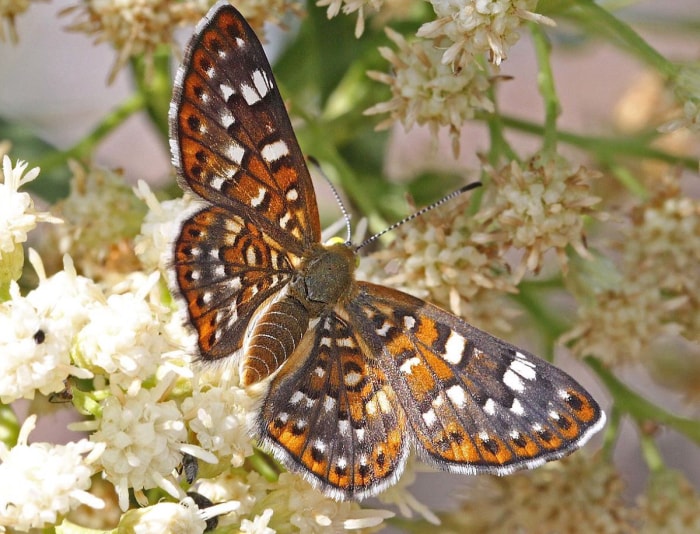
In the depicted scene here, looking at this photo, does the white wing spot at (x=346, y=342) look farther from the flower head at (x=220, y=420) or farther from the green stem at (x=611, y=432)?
the green stem at (x=611, y=432)

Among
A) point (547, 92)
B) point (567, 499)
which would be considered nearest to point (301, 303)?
point (547, 92)

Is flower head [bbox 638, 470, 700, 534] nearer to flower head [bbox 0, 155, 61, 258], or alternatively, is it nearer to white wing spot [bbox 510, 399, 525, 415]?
white wing spot [bbox 510, 399, 525, 415]

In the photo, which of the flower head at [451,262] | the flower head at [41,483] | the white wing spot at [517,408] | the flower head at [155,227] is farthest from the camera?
the flower head at [451,262]

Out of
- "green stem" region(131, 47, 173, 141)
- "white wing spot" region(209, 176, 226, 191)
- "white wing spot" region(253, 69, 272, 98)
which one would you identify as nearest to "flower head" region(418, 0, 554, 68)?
"white wing spot" region(253, 69, 272, 98)

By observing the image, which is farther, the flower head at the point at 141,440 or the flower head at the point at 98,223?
the flower head at the point at 98,223

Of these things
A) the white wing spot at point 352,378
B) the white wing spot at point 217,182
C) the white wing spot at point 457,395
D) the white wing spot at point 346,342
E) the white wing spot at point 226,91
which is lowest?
the white wing spot at point 457,395

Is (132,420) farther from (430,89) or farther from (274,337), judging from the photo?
(430,89)

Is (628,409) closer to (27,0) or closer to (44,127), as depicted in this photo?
(27,0)

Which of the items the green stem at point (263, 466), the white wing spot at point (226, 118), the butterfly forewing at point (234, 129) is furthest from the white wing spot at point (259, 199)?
the green stem at point (263, 466)
